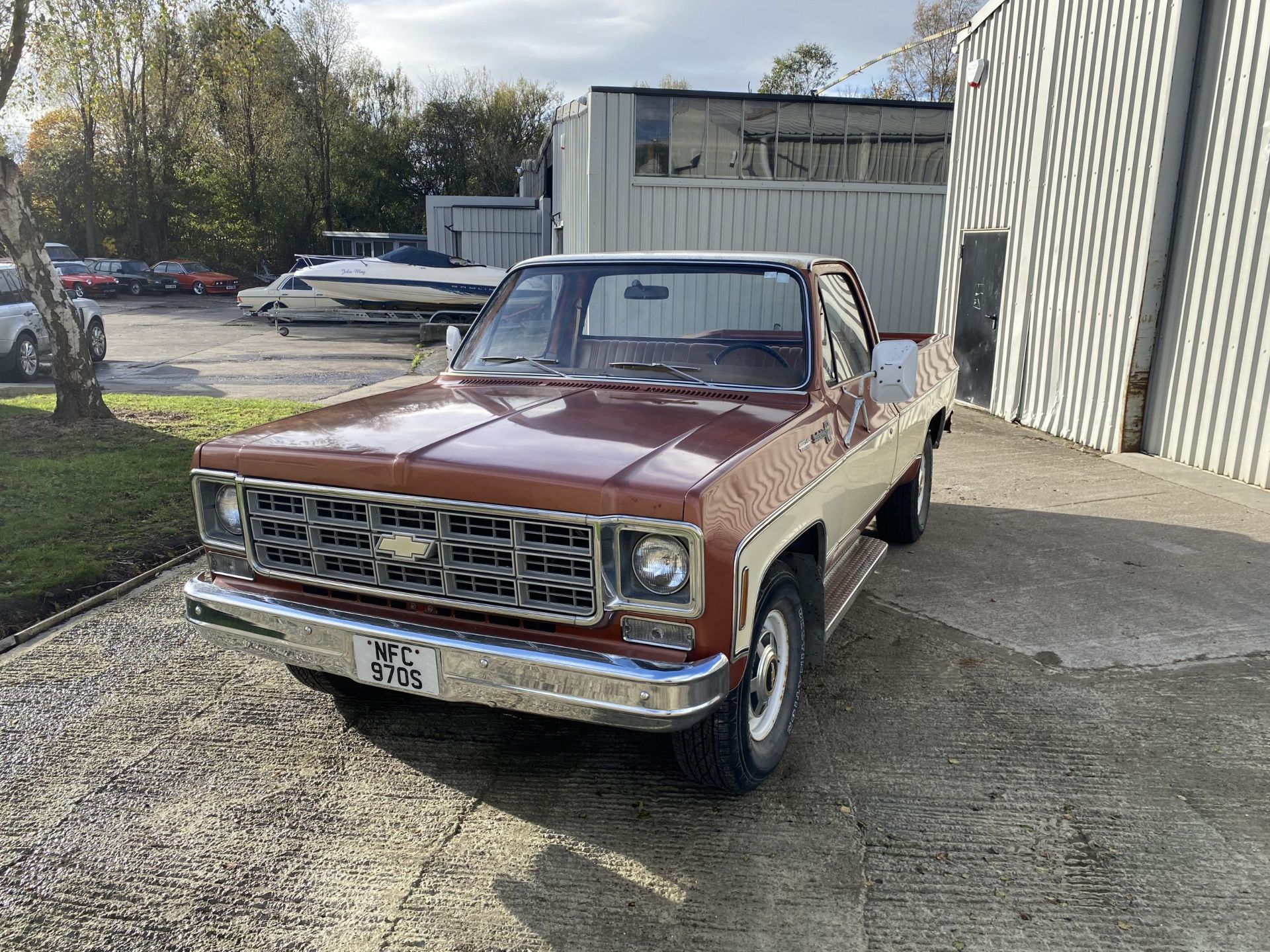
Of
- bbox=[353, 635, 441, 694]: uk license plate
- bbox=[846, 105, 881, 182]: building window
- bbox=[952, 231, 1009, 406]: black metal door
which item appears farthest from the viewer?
bbox=[846, 105, 881, 182]: building window

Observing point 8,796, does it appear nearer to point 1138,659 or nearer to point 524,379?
point 524,379

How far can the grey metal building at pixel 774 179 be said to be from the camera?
54.5 feet

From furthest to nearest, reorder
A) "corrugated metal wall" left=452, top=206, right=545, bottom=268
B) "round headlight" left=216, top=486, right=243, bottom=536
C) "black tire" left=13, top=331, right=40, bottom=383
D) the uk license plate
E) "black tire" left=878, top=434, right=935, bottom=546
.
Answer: "corrugated metal wall" left=452, top=206, right=545, bottom=268
"black tire" left=13, top=331, right=40, bottom=383
"black tire" left=878, top=434, right=935, bottom=546
"round headlight" left=216, top=486, right=243, bottom=536
the uk license plate

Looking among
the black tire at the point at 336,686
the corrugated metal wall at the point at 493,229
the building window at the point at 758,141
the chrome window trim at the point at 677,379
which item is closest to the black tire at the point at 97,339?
the building window at the point at 758,141

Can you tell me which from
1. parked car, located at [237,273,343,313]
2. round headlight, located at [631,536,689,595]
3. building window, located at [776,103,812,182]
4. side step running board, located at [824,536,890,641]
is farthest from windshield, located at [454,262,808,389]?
parked car, located at [237,273,343,313]

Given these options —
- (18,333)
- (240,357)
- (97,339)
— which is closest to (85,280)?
(240,357)

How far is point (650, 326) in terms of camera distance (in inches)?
173

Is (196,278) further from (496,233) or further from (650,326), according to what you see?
(650,326)

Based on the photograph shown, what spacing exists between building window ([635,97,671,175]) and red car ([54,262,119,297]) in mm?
23985

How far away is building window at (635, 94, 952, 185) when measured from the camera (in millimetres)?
16672

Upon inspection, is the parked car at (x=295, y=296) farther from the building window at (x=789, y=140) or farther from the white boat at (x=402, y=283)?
the building window at (x=789, y=140)

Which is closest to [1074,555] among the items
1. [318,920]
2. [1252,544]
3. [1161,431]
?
[1252,544]

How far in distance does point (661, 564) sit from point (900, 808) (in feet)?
4.32

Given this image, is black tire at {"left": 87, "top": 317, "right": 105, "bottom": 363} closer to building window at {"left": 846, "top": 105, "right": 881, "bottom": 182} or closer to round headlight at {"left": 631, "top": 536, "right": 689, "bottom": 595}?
building window at {"left": 846, "top": 105, "right": 881, "bottom": 182}
